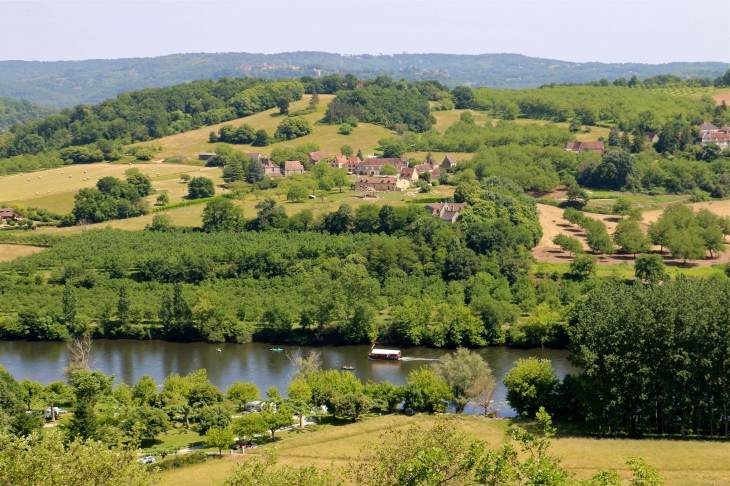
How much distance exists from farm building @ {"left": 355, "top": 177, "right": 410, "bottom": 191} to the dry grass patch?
28379 mm

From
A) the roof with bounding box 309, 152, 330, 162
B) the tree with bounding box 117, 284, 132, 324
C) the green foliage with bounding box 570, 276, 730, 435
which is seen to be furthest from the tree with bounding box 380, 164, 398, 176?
the green foliage with bounding box 570, 276, 730, 435

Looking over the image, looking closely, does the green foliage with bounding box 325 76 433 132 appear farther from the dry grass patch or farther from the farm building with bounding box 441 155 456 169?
the dry grass patch

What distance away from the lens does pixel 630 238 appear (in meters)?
63.6

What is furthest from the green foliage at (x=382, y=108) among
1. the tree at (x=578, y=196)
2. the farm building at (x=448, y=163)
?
the tree at (x=578, y=196)

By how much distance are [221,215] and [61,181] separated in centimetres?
2789

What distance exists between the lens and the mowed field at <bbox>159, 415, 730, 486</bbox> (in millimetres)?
29703

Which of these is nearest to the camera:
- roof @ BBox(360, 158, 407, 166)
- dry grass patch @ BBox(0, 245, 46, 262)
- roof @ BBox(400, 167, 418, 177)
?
dry grass patch @ BBox(0, 245, 46, 262)

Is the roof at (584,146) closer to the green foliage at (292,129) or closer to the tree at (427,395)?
the green foliage at (292,129)

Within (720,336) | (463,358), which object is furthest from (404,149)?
(720,336)

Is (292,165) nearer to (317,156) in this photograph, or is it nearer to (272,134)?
(317,156)

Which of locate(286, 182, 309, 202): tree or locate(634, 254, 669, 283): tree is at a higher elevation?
locate(286, 182, 309, 202): tree

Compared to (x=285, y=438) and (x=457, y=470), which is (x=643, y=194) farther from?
(x=457, y=470)

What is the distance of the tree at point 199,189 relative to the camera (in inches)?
3219

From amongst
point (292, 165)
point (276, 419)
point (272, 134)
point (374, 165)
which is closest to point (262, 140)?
point (272, 134)
